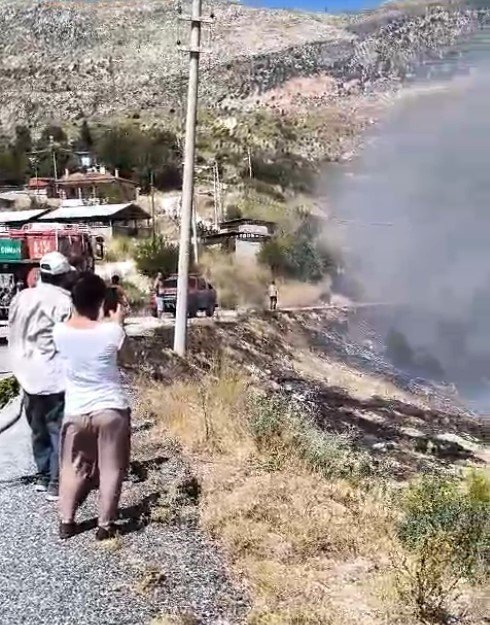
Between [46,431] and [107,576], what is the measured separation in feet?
5.41

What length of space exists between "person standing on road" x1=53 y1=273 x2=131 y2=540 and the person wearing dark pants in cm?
74

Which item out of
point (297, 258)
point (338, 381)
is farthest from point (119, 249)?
point (338, 381)

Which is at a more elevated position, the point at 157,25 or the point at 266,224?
the point at 157,25

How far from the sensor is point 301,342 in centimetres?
3397

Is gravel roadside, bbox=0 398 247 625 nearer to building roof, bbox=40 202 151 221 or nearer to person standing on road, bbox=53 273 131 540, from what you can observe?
person standing on road, bbox=53 273 131 540

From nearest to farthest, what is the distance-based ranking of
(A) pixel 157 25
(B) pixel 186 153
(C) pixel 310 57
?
(B) pixel 186 153 → (C) pixel 310 57 → (A) pixel 157 25

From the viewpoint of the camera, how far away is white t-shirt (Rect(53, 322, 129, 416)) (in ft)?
17.3

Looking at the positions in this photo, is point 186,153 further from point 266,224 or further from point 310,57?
point 310,57

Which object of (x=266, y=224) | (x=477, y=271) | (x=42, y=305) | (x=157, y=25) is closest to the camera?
(x=42, y=305)

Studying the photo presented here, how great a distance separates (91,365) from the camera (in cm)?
530

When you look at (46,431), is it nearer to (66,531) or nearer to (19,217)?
(66,531)

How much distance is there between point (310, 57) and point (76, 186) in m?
70.1

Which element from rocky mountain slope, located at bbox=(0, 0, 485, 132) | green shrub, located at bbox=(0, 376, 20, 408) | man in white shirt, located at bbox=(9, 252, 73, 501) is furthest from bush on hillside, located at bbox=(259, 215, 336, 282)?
man in white shirt, located at bbox=(9, 252, 73, 501)

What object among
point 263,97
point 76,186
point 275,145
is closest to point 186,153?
point 76,186
